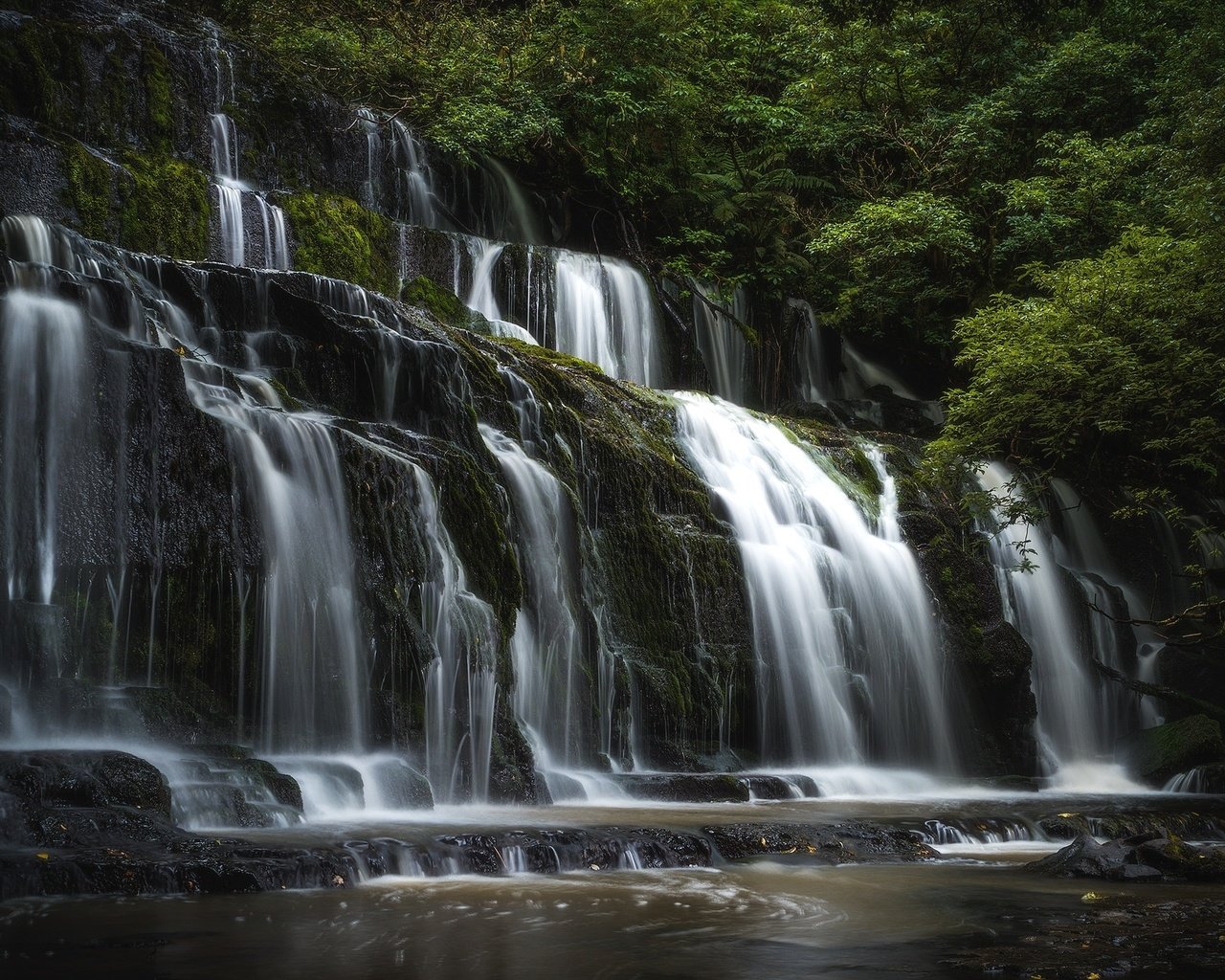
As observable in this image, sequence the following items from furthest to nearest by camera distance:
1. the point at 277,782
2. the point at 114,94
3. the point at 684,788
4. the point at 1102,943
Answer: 1. the point at 114,94
2. the point at 684,788
3. the point at 277,782
4. the point at 1102,943

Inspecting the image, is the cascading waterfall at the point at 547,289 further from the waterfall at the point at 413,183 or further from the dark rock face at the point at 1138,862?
the dark rock face at the point at 1138,862

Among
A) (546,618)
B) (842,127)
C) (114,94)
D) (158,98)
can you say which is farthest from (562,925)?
(842,127)

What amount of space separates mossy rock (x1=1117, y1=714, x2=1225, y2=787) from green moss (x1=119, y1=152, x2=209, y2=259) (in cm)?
1449

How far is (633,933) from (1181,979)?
2.31 m

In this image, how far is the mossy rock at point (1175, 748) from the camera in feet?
47.0

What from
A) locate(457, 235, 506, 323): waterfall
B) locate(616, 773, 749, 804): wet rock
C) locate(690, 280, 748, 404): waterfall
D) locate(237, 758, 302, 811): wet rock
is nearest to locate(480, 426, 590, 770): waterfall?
locate(616, 773, 749, 804): wet rock

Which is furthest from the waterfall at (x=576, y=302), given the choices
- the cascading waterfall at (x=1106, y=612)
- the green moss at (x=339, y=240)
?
the cascading waterfall at (x=1106, y=612)

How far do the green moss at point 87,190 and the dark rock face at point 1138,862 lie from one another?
13.5 metres

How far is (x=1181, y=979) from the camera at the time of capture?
4.48 meters

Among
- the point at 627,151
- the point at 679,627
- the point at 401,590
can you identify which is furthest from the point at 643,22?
the point at 401,590

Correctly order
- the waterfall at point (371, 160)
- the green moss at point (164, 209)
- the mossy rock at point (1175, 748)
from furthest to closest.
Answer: the waterfall at point (371, 160), the green moss at point (164, 209), the mossy rock at point (1175, 748)

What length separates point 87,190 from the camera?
14898 mm

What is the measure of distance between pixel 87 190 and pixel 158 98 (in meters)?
3.69

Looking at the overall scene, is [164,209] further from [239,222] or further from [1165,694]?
Answer: [1165,694]
